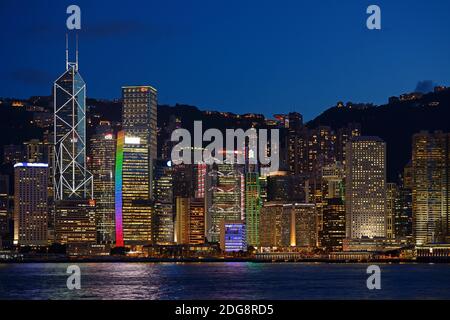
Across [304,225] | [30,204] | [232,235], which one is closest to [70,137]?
[30,204]

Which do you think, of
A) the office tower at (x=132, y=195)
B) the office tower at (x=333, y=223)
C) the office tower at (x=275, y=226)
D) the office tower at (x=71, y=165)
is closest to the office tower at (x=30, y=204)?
the office tower at (x=71, y=165)

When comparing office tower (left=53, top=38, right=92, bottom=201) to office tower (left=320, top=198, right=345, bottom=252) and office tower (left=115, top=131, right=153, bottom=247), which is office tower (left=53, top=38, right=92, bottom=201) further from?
office tower (left=320, top=198, right=345, bottom=252)

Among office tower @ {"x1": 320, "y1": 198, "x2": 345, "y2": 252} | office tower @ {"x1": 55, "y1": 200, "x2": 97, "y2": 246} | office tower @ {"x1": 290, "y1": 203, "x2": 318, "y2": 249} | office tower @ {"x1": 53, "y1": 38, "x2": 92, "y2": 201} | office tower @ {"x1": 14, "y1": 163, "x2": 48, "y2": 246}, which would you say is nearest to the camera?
office tower @ {"x1": 290, "y1": 203, "x2": 318, "y2": 249}

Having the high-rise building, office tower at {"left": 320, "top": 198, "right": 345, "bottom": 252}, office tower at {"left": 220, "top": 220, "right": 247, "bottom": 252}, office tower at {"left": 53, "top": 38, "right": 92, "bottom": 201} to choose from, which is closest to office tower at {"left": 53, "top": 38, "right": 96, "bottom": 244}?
office tower at {"left": 53, "top": 38, "right": 92, "bottom": 201}

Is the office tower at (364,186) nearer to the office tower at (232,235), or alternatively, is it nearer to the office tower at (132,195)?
the office tower at (232,235)

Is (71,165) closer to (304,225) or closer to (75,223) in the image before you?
(75,223)
